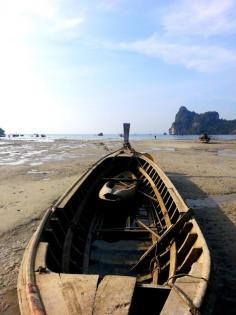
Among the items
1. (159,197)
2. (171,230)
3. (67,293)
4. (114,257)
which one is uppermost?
(67,293)

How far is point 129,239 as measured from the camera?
892 cm

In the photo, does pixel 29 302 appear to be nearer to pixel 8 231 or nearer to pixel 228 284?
pixel 228 284

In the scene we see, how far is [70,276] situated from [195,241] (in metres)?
2.56

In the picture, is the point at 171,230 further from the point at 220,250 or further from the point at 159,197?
the point at 159,197

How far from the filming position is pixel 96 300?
3982 millimetres

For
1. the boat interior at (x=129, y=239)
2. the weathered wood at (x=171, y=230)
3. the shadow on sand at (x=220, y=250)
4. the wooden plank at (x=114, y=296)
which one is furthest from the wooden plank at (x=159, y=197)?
the wooden plank at (x=114, y=296)

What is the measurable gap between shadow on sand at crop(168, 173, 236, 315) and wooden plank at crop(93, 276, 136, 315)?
3.40 ft

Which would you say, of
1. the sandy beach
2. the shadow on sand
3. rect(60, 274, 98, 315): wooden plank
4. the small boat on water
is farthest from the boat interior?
the sandy beach

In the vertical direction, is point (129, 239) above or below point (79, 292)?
below

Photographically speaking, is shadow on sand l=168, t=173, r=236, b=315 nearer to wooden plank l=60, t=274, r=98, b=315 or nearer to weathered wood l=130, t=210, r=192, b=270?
weathered wood l=130, t=210, r=192, b=270

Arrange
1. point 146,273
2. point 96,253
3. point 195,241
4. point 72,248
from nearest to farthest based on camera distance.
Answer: point 195,241 < point 146,273 < point 72,248 < point 96,253

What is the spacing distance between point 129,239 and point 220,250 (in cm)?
224

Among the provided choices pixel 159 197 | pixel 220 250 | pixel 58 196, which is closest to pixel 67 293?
pixel 220 250

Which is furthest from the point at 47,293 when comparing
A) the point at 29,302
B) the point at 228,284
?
the point at 228,284
